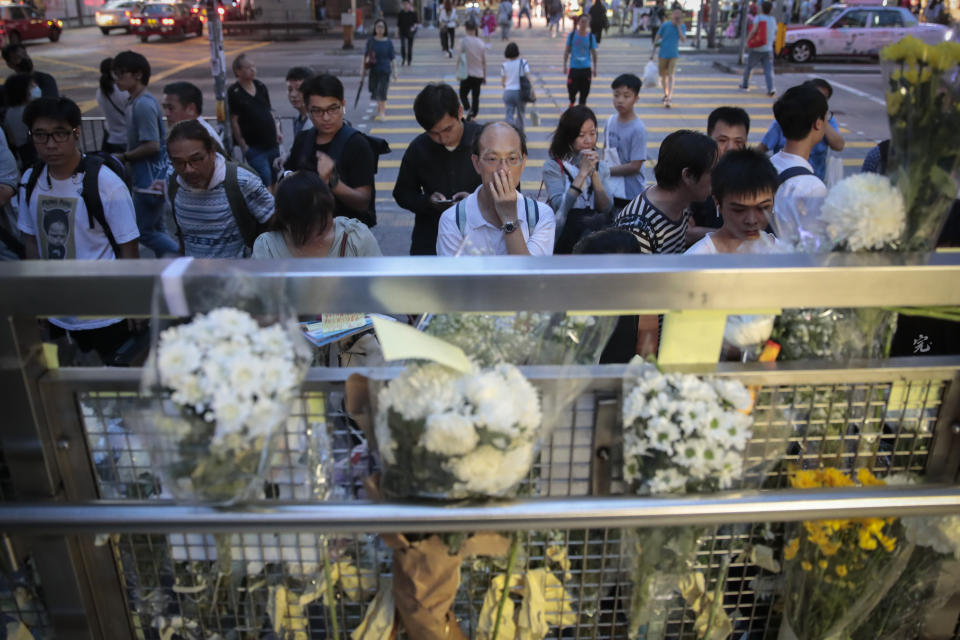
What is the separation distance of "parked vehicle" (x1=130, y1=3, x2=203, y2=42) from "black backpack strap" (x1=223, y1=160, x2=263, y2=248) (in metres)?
28.2

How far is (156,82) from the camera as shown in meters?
19.3

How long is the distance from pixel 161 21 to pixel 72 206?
28261mm

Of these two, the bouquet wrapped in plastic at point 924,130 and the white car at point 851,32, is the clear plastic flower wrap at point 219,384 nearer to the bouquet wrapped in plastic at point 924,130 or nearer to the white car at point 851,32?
the bouquet wrapped in plastic at point 924,130

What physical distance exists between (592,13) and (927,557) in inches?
786

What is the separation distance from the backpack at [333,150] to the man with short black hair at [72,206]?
45.8 inches

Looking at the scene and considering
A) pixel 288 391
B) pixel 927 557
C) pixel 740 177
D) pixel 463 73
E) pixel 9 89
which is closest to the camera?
pixel 288 391

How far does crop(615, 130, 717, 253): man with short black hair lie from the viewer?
3.86 meters

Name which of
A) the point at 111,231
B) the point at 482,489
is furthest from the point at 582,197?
the point at 482,489

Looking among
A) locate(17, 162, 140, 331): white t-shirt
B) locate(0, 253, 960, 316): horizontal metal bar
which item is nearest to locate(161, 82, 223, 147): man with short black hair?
locate(17, 162, 140, 331): white t-shirt

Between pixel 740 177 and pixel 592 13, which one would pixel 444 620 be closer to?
pixel 740 177

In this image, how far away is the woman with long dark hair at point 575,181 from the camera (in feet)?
15.4

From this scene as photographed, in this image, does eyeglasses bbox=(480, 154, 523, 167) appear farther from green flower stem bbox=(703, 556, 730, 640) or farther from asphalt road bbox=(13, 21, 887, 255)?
asphalt road bbox=(13, 21, 887, 255)

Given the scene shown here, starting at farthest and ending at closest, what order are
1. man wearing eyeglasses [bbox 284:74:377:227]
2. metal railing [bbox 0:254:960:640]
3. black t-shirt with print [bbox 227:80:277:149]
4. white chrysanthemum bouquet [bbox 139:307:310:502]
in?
black t-shirt with print [bbox 227:80:277:149] < man wearing eyeglasses [bbox 284:74:377:227] < metal railing [bbox 0:254:960:640] < white chrysanthemum bouquet [bbox 139:307:310:502]

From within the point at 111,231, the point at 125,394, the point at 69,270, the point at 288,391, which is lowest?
the point at 111,231
